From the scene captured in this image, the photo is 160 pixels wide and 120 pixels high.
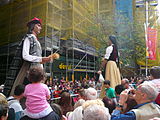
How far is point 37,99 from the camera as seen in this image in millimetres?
1771

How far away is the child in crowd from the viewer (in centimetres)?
174

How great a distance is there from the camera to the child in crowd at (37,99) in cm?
174

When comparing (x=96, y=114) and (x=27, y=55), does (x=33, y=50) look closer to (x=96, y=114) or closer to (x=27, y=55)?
(x=27, y=55)

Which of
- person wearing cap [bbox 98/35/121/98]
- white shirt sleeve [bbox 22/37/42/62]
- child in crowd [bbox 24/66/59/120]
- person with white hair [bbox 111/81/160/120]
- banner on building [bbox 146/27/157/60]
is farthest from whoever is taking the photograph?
banner on building [bbox 146/27/157/60]

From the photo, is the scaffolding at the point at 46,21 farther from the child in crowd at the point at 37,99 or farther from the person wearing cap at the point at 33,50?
the child in crowd at the point at 37,99

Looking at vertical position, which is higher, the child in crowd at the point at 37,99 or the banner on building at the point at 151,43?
the banner on building at the point at 151,43

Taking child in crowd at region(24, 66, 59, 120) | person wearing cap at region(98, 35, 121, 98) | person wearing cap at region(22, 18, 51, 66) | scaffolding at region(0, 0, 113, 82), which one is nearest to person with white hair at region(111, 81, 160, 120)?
child in crowd at region(24, 66, 59, 120)

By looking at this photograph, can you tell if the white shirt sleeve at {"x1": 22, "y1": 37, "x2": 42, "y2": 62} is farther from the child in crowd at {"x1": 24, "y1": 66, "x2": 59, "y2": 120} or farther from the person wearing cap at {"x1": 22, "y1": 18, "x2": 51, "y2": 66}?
the child in crowd at {"x1": 24, "y1": 66, "x2": 59, "y2": 120}

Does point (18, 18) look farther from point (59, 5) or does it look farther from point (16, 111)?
point (16, 111)

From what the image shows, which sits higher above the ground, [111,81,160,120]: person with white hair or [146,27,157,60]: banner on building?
[146,27,157,60]: banner on building

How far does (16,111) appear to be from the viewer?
2.16 meters

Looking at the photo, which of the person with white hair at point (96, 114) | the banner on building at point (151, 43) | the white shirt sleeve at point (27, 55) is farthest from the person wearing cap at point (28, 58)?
the banner on building at point (151, 43)

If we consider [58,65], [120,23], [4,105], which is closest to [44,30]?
[58,65]

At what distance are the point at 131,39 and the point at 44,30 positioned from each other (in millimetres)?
7816
